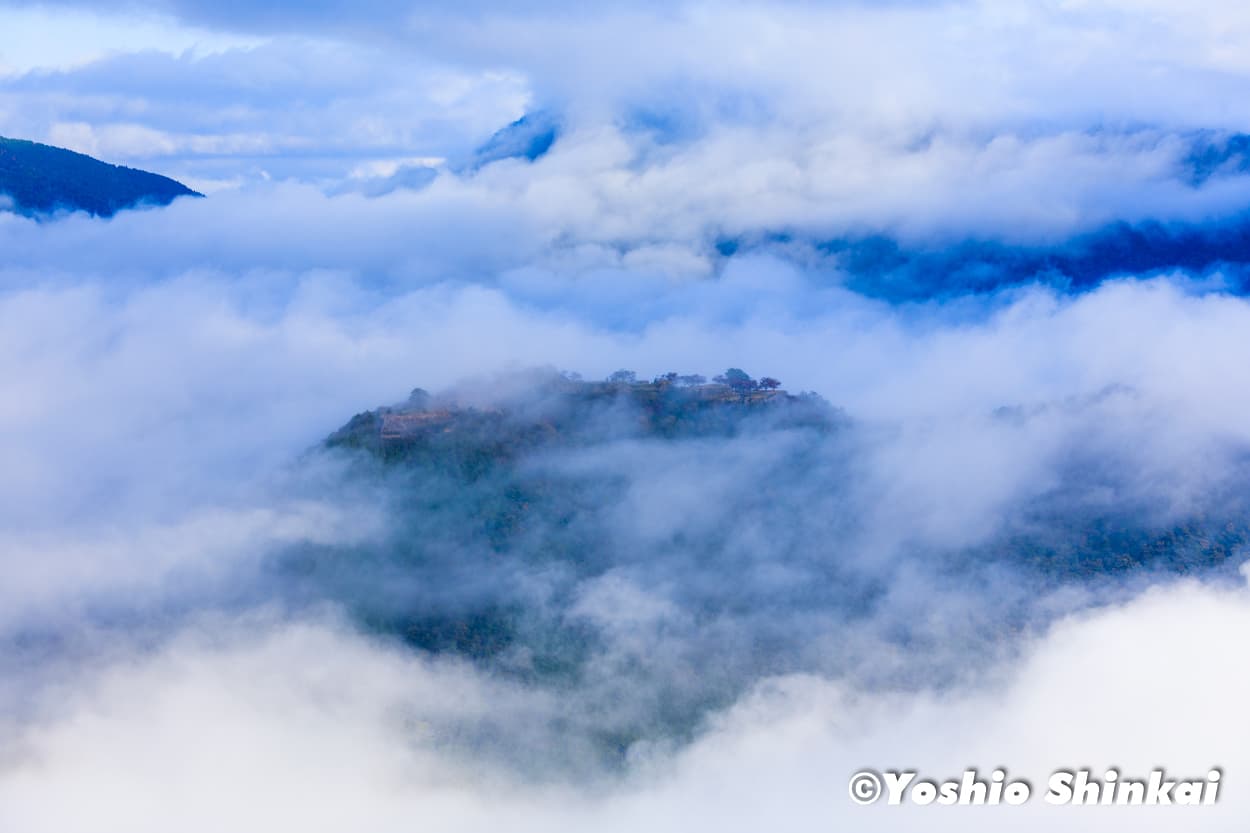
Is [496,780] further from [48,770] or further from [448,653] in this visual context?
[48,770]

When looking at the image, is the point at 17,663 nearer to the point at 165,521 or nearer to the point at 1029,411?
the point at 165,521

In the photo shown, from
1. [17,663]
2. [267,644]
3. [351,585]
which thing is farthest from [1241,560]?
[17,663]

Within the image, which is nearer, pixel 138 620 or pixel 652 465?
pixel 138 620

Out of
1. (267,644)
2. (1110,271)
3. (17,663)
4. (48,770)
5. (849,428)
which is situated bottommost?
(48,770)

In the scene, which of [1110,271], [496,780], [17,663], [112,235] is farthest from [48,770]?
[1110,271]

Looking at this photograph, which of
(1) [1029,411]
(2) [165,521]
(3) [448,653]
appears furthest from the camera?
(2) [165,521]

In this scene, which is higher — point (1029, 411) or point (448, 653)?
point (1029, 411)

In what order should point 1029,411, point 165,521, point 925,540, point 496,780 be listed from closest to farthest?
point 496,780, point 925,540, point 1029,411, point 165,521
